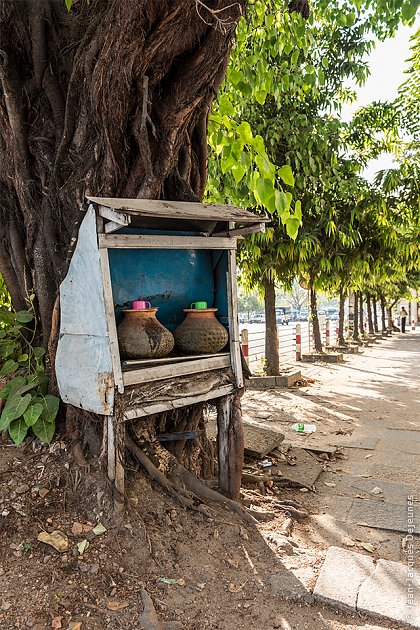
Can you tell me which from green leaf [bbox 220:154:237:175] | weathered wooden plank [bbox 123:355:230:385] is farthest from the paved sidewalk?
green leaf [bbox 220:154:237:175]

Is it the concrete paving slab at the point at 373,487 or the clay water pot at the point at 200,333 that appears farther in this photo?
the concrete paving slab at the point at 373,487

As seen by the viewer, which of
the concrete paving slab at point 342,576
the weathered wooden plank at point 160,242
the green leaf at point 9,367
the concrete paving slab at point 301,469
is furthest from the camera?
the concrete paving slab at point 301,469

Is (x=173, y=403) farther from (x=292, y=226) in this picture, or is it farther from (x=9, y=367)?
(x=292, y=226)

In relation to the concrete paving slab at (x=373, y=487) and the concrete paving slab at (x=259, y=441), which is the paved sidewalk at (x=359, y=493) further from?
the concrete paving slab at (x=259, y=441)

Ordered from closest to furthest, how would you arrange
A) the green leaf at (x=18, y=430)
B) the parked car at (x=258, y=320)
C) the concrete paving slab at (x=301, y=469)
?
the green leaf at (x=18, y=430)
the concrete paving slab at (x=301, y=469)
the parked car at (x=258, y=320)

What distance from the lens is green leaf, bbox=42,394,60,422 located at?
3.19 meters

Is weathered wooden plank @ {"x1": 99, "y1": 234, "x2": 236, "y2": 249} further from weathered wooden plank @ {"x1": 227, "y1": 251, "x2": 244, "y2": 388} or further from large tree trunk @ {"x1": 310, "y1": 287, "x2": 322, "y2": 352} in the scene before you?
large tree trunk @ {"x1": 310, "y1": 287, "x2": 322, "y2": 352}

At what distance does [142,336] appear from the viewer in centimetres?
293

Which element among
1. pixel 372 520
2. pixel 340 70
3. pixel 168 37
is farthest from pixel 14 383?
pixel 340 70

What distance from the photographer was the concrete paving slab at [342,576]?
252 centimetres

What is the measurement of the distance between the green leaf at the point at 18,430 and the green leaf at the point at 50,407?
0.47 ft

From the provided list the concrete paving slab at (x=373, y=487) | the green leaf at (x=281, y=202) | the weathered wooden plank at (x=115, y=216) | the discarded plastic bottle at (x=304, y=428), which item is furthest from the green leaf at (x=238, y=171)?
the discarded plastic bottle at (x=304, y=428)

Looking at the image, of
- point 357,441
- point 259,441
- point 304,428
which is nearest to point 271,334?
point 304,428

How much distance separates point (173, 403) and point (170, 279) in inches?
39.2
